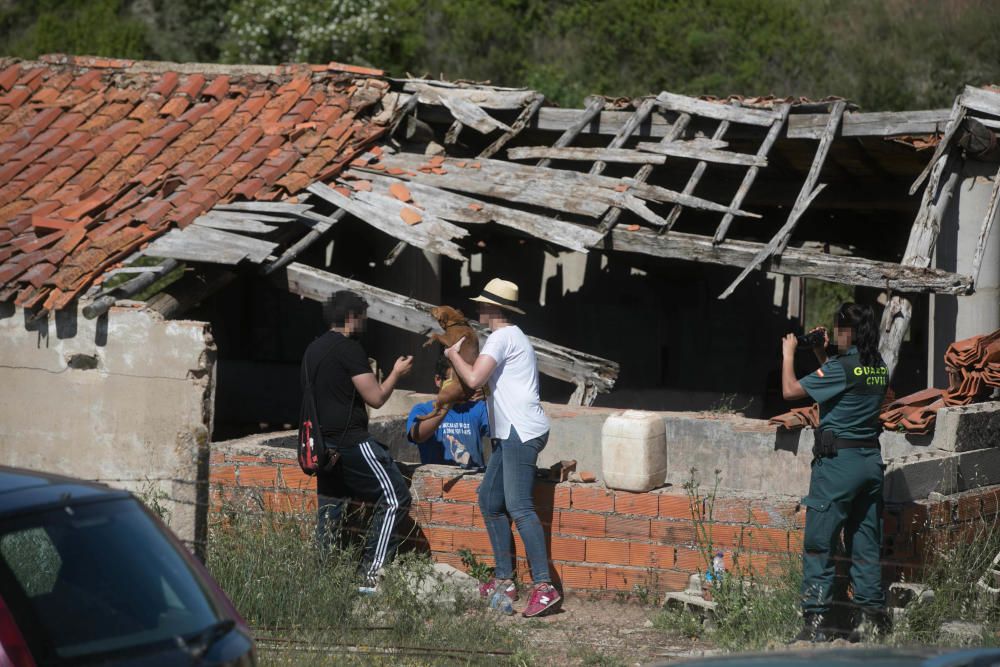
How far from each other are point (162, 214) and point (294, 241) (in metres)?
1.22

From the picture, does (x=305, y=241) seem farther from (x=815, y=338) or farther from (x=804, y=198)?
(x=815, y=338)

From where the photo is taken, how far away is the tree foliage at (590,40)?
25734 millimetres

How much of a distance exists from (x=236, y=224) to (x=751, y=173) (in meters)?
4.58

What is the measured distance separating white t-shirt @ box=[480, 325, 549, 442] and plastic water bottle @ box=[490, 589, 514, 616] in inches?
34.5

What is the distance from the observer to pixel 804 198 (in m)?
10.8

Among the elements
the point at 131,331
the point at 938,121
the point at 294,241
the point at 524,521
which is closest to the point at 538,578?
the point at 524,521

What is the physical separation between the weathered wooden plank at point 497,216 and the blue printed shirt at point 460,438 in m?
→ 2.71

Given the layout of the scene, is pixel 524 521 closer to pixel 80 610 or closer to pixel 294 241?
pixel 80 610

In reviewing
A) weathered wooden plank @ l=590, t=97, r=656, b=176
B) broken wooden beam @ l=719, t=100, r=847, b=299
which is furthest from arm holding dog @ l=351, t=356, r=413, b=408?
weathered wooden plank @ l=590, t=97, r=656, b=176

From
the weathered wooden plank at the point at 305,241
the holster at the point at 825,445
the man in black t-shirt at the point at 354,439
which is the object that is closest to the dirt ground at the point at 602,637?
the man in black t-shirt at the point at 354,439

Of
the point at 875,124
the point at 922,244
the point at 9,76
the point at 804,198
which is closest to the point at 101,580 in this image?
the point at 922,244

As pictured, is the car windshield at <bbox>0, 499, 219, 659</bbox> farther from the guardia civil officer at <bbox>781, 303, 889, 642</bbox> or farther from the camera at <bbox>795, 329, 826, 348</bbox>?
the camera at <bbox>795, 329, 826, 348</bbox>

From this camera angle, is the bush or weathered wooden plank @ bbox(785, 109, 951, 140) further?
weathered wooden plank @ bbox(785, 109, 951, 140)

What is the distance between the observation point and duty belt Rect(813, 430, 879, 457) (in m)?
6.17
